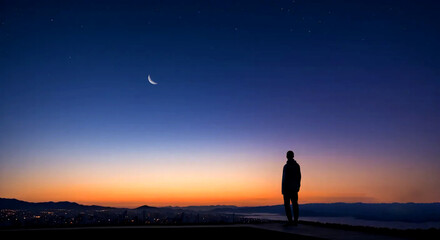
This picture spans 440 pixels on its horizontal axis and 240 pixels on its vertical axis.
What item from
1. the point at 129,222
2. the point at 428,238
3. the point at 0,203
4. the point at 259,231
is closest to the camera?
the point at 428,238

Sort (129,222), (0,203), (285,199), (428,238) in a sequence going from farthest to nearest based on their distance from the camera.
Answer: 1. (0,203)
2. (129,222)
3. (285,199)
4. (428,238)

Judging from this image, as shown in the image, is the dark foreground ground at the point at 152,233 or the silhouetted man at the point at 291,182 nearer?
the dark foreground ground at the point at 152,233

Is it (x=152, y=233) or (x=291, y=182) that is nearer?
(x=152, y=233)

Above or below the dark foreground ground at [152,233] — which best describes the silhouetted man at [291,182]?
above

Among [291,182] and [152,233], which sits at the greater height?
[291,182]

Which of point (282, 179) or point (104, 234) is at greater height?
point (282, 179)

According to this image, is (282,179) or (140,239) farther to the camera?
(282,179)

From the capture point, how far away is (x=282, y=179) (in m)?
8.84

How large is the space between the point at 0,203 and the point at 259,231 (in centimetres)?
16181

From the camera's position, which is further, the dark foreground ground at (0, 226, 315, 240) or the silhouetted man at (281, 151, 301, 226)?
the silhouetted man at (281, 151, 301, 226)

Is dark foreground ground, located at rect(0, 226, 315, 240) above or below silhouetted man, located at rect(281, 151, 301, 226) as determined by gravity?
below

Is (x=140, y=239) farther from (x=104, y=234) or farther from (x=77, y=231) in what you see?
(x=77, y=231)

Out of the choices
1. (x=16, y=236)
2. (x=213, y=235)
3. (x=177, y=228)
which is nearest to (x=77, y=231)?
(x=16, y=236)

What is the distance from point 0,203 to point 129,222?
517 ft
